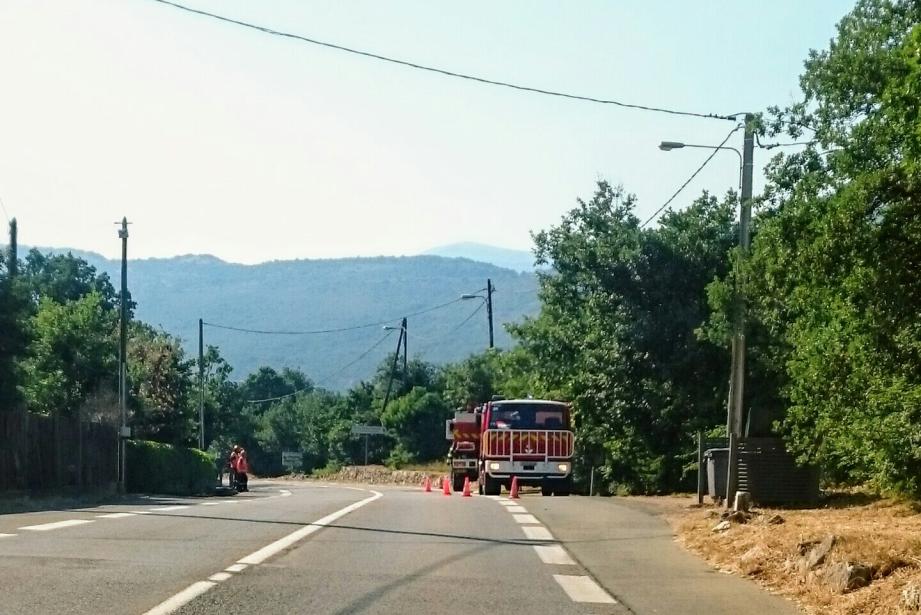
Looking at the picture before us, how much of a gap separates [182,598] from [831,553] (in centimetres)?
555

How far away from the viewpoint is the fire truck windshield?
38469 millimetres

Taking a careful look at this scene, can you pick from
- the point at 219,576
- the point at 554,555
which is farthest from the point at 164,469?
the point at 219,576

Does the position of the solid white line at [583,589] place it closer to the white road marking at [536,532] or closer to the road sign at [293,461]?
the white road marking at [536,532]

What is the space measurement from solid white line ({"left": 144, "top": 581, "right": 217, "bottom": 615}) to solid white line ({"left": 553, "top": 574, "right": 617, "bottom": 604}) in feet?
9.31

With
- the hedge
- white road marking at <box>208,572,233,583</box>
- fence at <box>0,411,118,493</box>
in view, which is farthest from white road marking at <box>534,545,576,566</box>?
the hedge

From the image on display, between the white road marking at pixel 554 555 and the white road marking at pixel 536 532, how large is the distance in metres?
1.24

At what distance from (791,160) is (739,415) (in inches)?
188

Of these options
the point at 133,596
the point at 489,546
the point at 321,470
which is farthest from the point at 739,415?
the point at 321,470

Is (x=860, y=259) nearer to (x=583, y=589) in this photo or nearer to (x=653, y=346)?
(x=583, y=589)

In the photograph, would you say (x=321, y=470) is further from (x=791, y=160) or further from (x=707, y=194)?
(x=791, y=160)

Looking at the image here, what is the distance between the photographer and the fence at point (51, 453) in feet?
97.8

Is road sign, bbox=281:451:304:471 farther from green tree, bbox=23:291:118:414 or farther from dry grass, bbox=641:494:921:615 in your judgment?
dry grass, bbox=641:494:921:615

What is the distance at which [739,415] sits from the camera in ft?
74.8

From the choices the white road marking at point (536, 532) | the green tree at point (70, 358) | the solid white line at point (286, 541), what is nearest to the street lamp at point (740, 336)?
the white road marking at point (536, 532)
